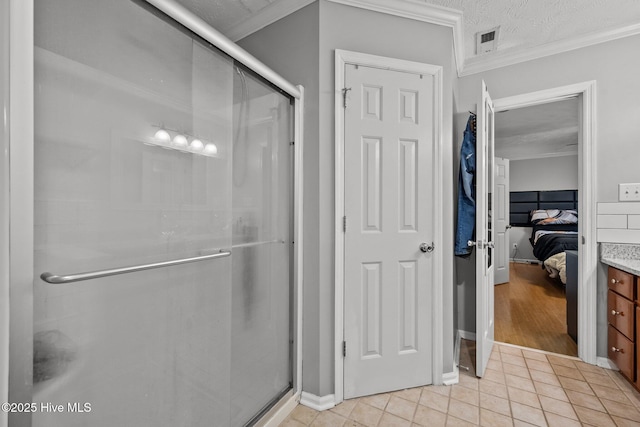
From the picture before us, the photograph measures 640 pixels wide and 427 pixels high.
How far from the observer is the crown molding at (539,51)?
7.14 feet

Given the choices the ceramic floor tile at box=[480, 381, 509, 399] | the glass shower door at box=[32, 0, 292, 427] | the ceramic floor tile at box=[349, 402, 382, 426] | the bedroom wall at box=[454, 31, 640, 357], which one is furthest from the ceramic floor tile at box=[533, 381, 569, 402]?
the glass shower door at box=[32, 0, 292, 427]

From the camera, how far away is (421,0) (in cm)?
186

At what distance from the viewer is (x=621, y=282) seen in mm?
2025

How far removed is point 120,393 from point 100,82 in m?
0.97

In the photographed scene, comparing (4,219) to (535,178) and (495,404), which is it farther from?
(535,178)

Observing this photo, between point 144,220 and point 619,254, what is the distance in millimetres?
2994

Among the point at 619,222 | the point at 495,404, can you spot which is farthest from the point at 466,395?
the point at 619,222

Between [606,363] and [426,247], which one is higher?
[426,247]

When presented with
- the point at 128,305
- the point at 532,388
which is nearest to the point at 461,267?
the point at 532,388

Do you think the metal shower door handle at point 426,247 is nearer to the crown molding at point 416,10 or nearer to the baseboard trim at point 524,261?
the crown molding at point 416,10

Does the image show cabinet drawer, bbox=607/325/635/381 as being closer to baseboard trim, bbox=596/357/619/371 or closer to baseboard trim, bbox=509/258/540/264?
baseboard trim, bbox=596/357/619/371

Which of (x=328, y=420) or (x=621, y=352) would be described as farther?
(x=621, y=352)

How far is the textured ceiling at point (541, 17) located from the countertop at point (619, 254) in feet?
5.13

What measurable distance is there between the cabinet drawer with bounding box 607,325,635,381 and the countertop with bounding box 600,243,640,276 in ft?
1.54
